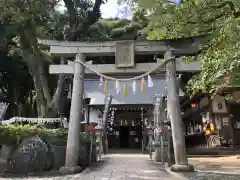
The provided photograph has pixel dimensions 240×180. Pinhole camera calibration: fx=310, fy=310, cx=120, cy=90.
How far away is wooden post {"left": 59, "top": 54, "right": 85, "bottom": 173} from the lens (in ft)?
31.5

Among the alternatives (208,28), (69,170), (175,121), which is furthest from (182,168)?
(208,28)

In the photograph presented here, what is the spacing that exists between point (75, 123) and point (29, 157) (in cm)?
186

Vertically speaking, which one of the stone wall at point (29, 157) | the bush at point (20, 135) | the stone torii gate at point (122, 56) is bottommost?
the stone wall at point (29, 157)

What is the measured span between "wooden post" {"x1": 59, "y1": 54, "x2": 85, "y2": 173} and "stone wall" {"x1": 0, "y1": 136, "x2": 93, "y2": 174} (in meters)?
0.98

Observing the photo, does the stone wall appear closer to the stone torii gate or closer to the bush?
the bush

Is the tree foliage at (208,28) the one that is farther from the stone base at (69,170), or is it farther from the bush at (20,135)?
the bush at (20,135)

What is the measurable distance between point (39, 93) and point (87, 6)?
558 cm

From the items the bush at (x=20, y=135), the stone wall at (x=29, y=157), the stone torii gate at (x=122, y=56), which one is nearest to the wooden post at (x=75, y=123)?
the stone torii gate at (x=122, y=56)

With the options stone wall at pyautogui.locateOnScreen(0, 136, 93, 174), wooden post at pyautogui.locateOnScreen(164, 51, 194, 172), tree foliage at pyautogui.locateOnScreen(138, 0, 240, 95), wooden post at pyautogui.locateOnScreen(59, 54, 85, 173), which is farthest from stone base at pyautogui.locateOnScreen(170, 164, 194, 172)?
stone wall at pyautogui.locateOnScreen(0, 136, 93, 174)

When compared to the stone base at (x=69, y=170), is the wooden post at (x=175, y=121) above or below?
above

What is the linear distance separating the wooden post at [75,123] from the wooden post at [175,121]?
9.53 feet

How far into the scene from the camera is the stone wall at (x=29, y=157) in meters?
9.95

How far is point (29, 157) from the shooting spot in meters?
10.0

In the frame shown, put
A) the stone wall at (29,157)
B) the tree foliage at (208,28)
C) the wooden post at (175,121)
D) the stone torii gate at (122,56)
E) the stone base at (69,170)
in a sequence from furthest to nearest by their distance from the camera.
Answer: the stone torii gate at (122,56) → the stone wall at (29,157) → the wooden post at (175,121) → the stone base at (69,170) → the tree foliage at (208,28)
